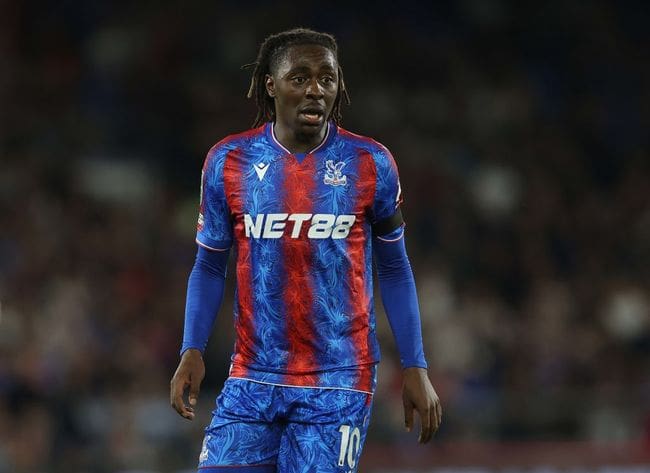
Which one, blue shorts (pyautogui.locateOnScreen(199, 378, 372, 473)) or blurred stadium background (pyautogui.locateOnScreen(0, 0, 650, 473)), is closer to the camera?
blue shorts (pyautogui.locateOnScreen(199, 378, 372, 473))

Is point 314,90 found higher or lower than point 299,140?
higher

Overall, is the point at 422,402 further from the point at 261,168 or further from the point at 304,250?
the point at 261,168

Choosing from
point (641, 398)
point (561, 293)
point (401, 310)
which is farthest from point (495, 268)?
point (401, 310)

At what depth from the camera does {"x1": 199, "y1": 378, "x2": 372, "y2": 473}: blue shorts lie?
488cm

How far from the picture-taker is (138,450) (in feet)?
31.4

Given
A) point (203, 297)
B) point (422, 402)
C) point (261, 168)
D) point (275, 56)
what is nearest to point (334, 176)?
point (261, 168)

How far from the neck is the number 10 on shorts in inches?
40.7

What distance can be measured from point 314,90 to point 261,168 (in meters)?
0.35

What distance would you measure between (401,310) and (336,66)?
937 millimetres

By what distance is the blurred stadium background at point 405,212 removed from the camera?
994 centimetres

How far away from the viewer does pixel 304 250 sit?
4.95 m

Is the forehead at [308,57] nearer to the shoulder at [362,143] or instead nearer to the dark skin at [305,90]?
the dark skin at [305,90]

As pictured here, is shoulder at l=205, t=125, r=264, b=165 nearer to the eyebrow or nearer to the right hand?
the eyebrow

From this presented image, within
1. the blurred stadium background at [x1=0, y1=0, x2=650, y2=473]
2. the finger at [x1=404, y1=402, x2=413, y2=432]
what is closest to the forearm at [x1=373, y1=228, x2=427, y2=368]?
Result: the finger at [x1=404, y1=402, x2=413, y2=432]
